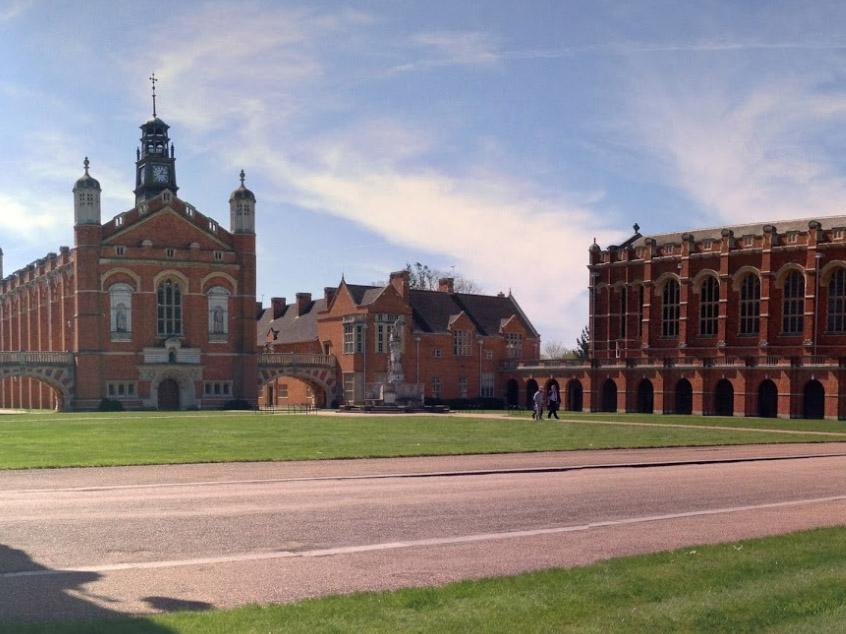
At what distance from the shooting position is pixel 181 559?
10.4 meters

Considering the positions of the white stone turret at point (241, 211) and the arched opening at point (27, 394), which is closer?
the white stone turret at point (241, 211)

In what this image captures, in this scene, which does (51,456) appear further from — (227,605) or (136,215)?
(136,215)

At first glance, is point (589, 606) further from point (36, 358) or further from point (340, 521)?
point (36, 358)

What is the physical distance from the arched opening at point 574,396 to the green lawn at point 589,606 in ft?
206

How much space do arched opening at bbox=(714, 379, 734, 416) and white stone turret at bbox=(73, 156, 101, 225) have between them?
4528cm

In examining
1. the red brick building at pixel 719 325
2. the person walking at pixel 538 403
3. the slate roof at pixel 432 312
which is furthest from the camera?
the slate roof at pixel 432 312

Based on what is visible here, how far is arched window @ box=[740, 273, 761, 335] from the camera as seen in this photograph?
6344 cm

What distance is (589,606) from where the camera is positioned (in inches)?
326

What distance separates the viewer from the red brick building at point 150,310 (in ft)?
214

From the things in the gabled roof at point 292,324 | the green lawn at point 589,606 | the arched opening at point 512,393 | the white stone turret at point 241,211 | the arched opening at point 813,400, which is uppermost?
the white stone turret at point 241,211

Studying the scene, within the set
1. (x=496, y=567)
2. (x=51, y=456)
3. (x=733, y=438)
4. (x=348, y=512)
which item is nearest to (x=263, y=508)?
(x=348, y=512)

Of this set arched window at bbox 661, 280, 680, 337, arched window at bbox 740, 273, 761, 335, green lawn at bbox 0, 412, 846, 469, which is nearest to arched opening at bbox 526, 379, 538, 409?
arched window at bbox 661, 280, 680, 337

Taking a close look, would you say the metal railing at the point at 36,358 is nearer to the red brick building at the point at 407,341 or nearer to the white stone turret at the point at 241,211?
the white stone turret at the point at 241,211

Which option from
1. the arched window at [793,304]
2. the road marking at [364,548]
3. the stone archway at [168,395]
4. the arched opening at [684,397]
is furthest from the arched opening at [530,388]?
the road marking at [364,548]
